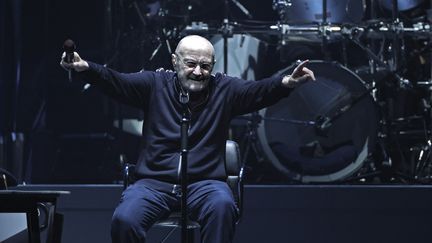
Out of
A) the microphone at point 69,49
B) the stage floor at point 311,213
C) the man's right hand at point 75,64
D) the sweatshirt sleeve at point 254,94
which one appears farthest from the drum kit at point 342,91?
the microphone at point 69,49

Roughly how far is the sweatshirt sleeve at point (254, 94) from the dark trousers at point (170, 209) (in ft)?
1.51

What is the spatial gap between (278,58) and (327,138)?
35.5 inches

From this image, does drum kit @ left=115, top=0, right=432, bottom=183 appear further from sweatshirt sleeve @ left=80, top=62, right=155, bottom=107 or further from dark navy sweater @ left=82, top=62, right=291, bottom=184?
sweatshirt sleeve @ left=80, top=62, right=155, bottom=107

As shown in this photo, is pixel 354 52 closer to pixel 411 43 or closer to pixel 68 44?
pixel 411 43

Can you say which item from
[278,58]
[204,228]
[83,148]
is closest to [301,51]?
[278,58]

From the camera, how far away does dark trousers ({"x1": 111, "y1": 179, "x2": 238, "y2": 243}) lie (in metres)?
4.05

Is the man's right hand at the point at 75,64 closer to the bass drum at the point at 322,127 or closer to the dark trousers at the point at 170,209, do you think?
the dark trousers at the point at 170,209

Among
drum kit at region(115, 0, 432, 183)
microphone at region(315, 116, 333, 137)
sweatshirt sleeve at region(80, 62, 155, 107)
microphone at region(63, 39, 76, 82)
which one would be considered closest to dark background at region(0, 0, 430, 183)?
drum kit at region(115, 0, 432, 183)

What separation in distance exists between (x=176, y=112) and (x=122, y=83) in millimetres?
331

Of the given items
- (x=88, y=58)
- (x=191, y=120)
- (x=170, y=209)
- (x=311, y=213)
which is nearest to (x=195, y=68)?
(x=191, y=120)

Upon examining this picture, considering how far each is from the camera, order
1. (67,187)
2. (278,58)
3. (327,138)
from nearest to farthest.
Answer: (67,187) → (327,138) → (278,58)

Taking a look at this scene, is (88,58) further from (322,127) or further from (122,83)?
(122,83)

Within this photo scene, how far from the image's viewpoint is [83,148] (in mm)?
7059

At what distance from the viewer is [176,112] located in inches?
177
